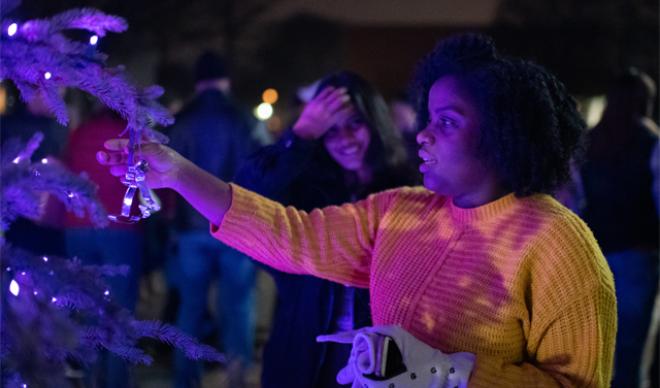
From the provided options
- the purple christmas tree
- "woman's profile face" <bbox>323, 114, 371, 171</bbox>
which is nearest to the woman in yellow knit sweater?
the purple christmas tree

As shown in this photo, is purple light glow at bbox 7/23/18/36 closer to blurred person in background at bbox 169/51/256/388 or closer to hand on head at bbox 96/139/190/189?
hand on head at bbox 96/139/190/189

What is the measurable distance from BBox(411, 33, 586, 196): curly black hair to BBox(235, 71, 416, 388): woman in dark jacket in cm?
87

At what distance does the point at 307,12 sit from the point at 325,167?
11.6 m

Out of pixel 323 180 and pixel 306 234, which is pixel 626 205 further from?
pixel 306 234

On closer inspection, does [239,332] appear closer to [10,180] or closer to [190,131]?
[190,131]

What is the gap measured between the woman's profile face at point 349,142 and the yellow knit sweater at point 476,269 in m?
0.77

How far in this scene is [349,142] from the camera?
3289 millimetres

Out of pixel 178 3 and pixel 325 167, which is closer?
pixel 325 167

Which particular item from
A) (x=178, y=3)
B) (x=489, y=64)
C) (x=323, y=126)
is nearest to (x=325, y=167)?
(x=323, y=126)

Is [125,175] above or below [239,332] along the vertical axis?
above

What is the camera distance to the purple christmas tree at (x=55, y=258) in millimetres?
1530

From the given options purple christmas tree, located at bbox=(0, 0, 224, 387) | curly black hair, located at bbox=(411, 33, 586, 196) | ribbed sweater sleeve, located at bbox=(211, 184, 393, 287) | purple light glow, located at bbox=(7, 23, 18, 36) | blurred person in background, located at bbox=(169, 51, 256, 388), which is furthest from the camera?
blurred person in background, located at bbox=(169, 51, 256, 388)

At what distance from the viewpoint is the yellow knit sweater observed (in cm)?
207

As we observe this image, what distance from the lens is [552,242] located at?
83.8 inches
